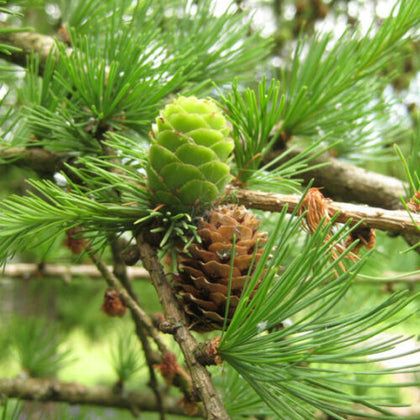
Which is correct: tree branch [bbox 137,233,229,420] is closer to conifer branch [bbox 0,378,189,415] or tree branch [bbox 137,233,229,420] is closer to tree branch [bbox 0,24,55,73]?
tree branch [bbox 0,24,55,73]

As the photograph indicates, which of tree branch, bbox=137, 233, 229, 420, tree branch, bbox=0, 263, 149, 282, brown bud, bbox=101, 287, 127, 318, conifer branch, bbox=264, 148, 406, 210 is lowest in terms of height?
tree branch, bbox=0, 263, 149, 282

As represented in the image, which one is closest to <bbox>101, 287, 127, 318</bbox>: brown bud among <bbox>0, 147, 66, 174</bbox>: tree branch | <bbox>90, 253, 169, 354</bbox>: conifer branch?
<bbox>90, 253, 169, 354</bbox>: conifer branch

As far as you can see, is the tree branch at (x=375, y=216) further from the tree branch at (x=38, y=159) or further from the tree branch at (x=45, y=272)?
the tree branch at (x=45, y=272)

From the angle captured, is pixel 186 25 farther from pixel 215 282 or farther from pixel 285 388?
pixel 285 388

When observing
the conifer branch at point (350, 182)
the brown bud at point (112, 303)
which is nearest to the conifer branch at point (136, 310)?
the brown bud at point (112, 303)

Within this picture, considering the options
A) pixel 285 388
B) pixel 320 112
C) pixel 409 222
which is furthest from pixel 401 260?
pixel 285 388

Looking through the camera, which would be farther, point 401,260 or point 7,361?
point 7,361
